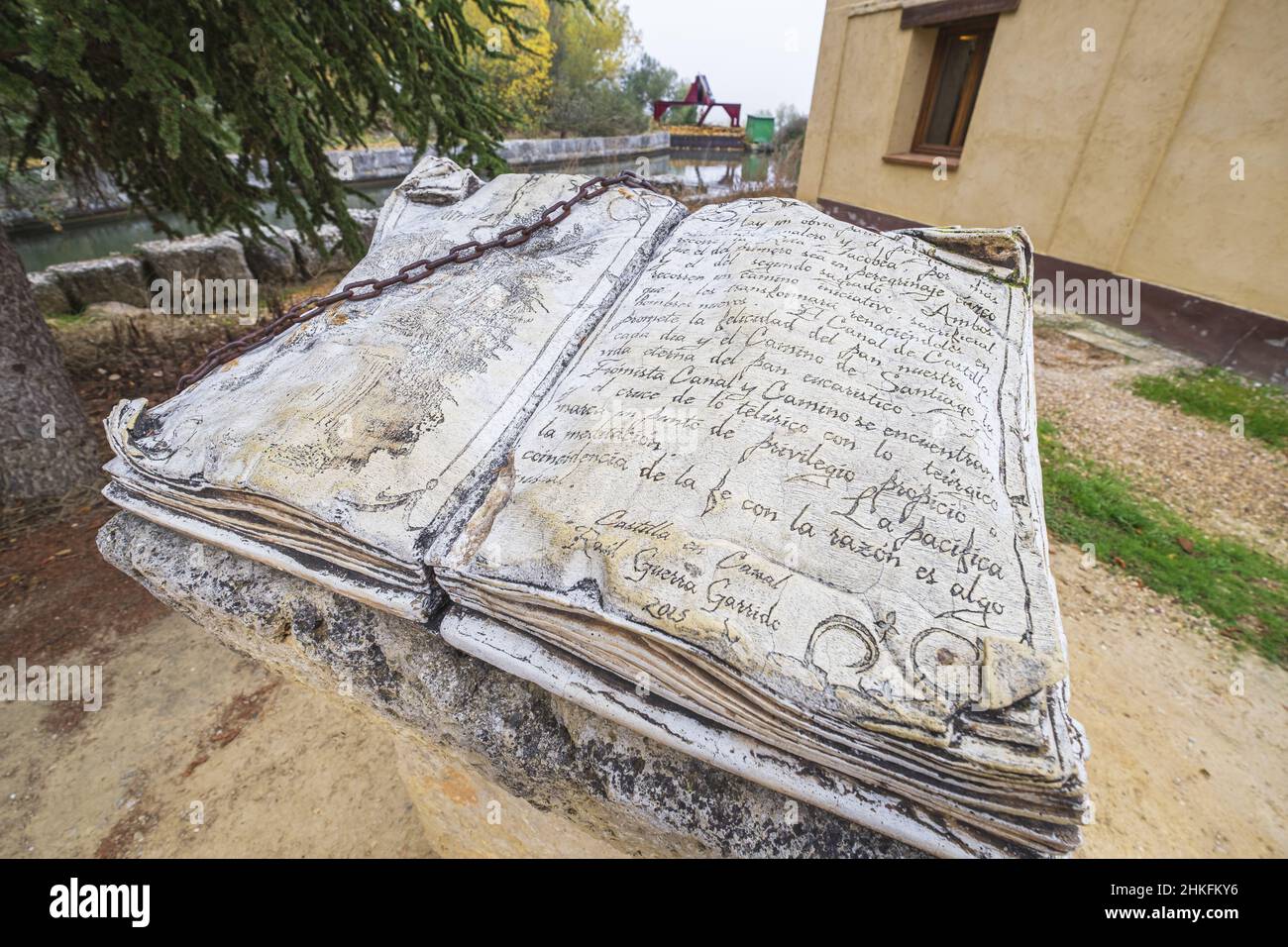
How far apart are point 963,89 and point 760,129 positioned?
1529cm

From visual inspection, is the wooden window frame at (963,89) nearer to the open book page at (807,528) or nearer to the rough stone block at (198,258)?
the open book page at (807,528)

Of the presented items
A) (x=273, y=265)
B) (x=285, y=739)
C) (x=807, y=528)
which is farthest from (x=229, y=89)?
(x=273, y=265)

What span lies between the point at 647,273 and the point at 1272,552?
371 cm

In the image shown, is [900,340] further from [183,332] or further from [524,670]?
[183,332]

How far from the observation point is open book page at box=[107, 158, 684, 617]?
112 cm

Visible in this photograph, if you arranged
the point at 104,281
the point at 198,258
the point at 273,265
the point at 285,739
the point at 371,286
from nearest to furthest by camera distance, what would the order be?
1. the point at 371,286
2. the point at 285,739
3. the point at 104,281
4. the point at 198,258
5. the point at 273,265

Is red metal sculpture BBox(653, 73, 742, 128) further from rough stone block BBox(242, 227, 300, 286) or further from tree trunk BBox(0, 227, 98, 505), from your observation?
tree trunk BBox(0, 227, 98, 505)

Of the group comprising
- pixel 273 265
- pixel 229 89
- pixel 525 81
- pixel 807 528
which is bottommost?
pixel 273 265

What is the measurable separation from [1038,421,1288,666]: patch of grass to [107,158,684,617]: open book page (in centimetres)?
311

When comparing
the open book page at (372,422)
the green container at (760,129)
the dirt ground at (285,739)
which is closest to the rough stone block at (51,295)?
the dirt ground at (285,739)

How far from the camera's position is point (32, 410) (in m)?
3.08

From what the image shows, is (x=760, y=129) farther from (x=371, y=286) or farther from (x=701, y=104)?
(x=371, y=286)

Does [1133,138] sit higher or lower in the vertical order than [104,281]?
higher
